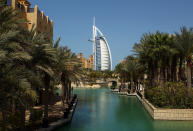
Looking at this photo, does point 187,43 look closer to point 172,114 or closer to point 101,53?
point 172,114

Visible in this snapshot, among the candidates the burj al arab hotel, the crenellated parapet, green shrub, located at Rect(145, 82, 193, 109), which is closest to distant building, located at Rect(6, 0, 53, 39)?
the crenellated parapet

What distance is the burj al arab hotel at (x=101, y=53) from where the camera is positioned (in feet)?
586

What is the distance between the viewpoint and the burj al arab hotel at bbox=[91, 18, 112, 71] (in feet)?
586

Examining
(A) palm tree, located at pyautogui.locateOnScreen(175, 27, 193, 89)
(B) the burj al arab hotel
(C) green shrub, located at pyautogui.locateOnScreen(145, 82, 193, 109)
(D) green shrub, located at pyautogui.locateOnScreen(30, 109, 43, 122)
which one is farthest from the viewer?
(B) the burj al arab hotel

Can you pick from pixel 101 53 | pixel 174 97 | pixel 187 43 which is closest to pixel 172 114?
pixel 174 97

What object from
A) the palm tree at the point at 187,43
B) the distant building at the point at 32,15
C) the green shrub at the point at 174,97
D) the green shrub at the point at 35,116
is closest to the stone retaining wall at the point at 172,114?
the green shrub at the point at 174,97

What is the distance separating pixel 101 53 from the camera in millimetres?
178750

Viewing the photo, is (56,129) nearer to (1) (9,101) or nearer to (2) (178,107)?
(1) (9,101)

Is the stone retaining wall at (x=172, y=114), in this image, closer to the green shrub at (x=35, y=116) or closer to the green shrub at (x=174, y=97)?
the green shrub at (x=174, y=97)

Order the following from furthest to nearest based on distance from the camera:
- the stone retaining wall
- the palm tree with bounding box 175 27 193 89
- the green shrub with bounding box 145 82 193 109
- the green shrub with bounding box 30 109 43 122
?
the palm tree with bounding box 175 27 193 89, the green shrub with bounding box 145 82 193 109, the stone retaining wall, the green shrub with bounding box 30 109 43 122

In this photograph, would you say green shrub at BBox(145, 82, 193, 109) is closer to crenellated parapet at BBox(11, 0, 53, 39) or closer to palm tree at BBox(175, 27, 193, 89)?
palm tree at BBox(175, 27, 193, 89)

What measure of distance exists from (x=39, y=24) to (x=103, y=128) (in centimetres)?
1379

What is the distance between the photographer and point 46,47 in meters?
11.4

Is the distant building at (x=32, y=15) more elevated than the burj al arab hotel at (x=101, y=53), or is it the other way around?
the burj al arab hotel at (x=101, y=53)
